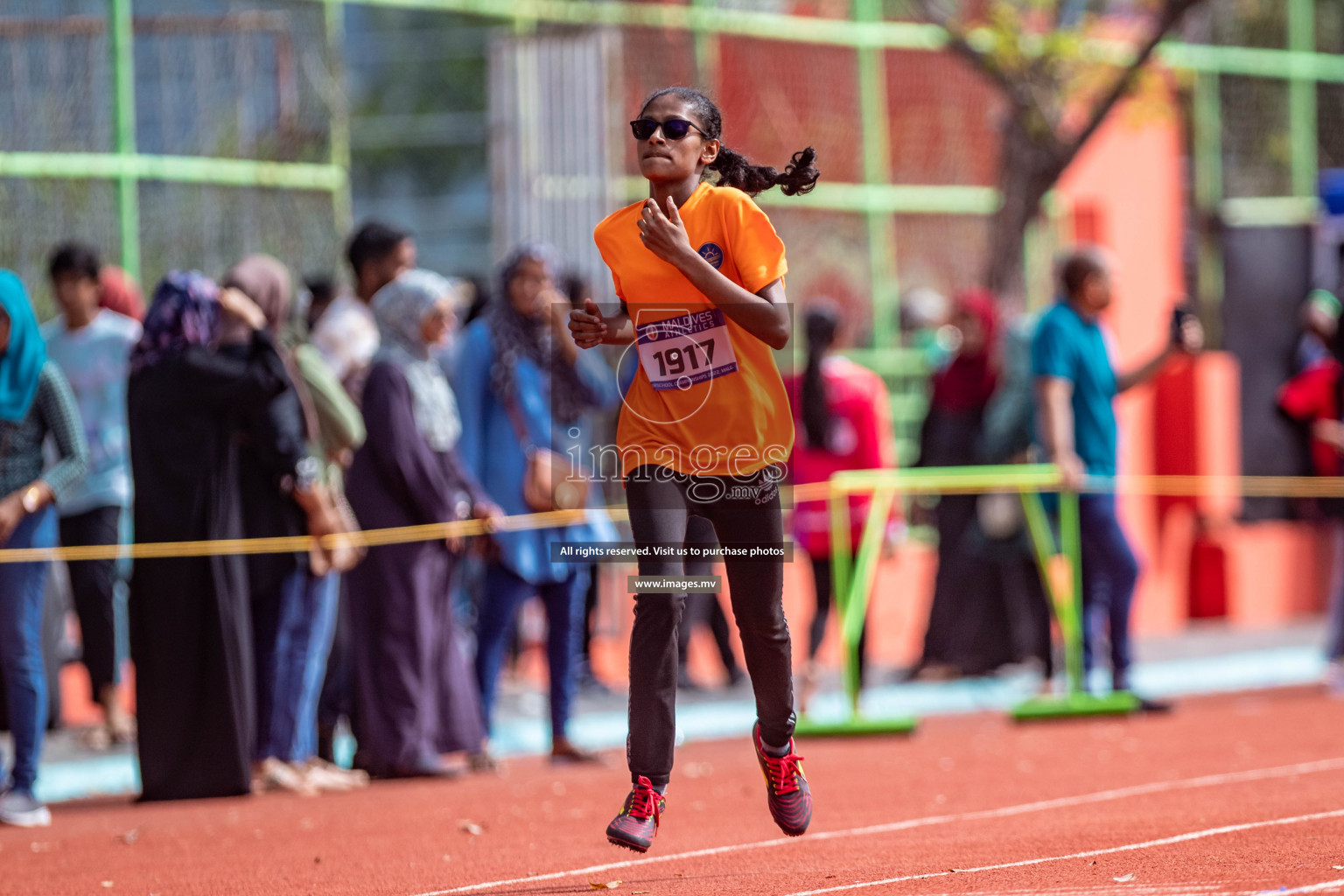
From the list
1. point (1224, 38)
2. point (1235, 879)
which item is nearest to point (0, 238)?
point (1235, 879)

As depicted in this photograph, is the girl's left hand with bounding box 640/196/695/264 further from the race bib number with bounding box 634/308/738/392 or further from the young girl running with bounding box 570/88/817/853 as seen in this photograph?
the race bib number with bounding box 634/308/738/392

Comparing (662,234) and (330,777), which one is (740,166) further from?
(330,777)

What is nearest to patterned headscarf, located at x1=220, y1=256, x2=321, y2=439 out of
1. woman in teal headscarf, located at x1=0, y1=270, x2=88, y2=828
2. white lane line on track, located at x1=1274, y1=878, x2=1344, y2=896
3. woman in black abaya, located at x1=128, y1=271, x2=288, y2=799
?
woman in black abaya, located at x1=128, y1=271, x2=288, y2=799

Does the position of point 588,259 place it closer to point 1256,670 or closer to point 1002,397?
point 1002,397

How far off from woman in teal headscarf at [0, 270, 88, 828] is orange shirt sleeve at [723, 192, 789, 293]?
142 inches

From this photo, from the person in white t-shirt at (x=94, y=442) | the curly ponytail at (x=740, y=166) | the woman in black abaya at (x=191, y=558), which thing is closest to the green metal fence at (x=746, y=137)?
the person in white t-shirt at (x=94, y=442)

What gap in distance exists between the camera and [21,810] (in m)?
8.20

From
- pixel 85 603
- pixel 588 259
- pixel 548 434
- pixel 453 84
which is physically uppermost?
pixel 453 84

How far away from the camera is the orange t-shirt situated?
5930mm

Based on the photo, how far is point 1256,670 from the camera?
14.0 m

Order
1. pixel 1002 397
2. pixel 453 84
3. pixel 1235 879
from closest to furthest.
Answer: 1. pixel 1235 879
2. pixel 1002 397
3. pixel 453 84

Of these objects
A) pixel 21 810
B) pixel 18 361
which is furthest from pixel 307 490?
pixel 21 810

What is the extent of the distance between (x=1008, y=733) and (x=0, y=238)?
5676mm

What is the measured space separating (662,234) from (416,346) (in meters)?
3.90
